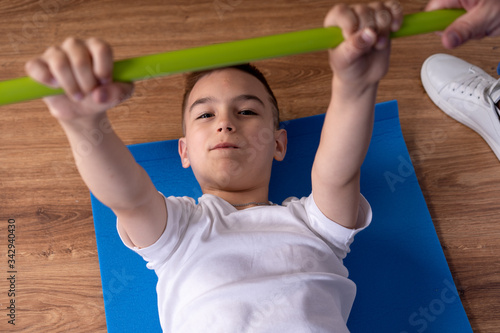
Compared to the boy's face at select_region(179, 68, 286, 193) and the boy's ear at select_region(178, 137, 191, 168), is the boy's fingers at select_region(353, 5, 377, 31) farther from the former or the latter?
the boy's ear at select_region(178, 137, 191, 168)

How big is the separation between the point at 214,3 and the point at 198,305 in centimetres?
105

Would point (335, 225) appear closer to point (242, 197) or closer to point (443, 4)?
point (242, 197)

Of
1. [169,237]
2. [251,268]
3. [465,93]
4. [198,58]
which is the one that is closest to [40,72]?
[198,58]

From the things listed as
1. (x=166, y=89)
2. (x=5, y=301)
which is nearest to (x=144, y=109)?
(x=166, y=89)

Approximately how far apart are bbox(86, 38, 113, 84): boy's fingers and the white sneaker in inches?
43.4

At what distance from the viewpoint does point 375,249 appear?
3.92ft

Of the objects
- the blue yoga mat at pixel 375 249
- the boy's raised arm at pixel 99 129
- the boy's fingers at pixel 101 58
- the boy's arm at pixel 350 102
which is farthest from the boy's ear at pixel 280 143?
the boy's fingers at pixel 101 58

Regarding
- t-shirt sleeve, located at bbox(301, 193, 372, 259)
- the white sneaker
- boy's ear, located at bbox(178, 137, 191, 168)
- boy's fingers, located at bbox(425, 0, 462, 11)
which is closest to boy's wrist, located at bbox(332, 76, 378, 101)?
boy's fingers, located at bbox(425, 0, 462, 11)

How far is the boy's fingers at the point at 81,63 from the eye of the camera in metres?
0.59

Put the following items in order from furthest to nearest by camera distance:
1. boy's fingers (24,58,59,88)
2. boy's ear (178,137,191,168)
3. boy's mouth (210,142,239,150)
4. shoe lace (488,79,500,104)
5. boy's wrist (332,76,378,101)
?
shoe lace (488,79,500,104) → boy's ear (178,137,191,168) → boy's mouth (210,142,239,150) → boy's wrist (332,76,378,101) → boy's fingers (24,58,59,88)

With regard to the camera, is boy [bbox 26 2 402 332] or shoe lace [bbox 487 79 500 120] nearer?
boy [bbox 26 2 402 332]

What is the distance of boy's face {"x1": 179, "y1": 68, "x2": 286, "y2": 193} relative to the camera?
38.3 inches

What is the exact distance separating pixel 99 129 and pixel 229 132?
34 centimetres

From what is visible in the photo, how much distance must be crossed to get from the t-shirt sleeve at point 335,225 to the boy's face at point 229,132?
6.0 inches
